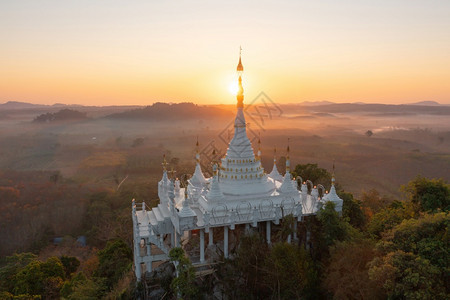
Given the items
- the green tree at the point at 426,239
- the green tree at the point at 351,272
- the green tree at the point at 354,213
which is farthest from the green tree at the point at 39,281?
the green tree at the point at 426,239

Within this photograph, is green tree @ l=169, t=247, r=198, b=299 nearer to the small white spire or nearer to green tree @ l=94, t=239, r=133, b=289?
the small white spire

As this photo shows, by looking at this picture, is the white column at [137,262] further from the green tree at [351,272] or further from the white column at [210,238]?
the green tree at [351,272]

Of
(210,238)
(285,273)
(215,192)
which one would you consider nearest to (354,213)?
(285,273)

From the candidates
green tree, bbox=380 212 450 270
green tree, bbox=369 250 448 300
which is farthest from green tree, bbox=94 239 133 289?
green tree, bbox=380 212 450 270

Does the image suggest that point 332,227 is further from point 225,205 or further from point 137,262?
point 137,262

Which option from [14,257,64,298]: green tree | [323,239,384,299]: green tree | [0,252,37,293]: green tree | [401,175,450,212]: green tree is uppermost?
[401,175,450,212]: green tree
